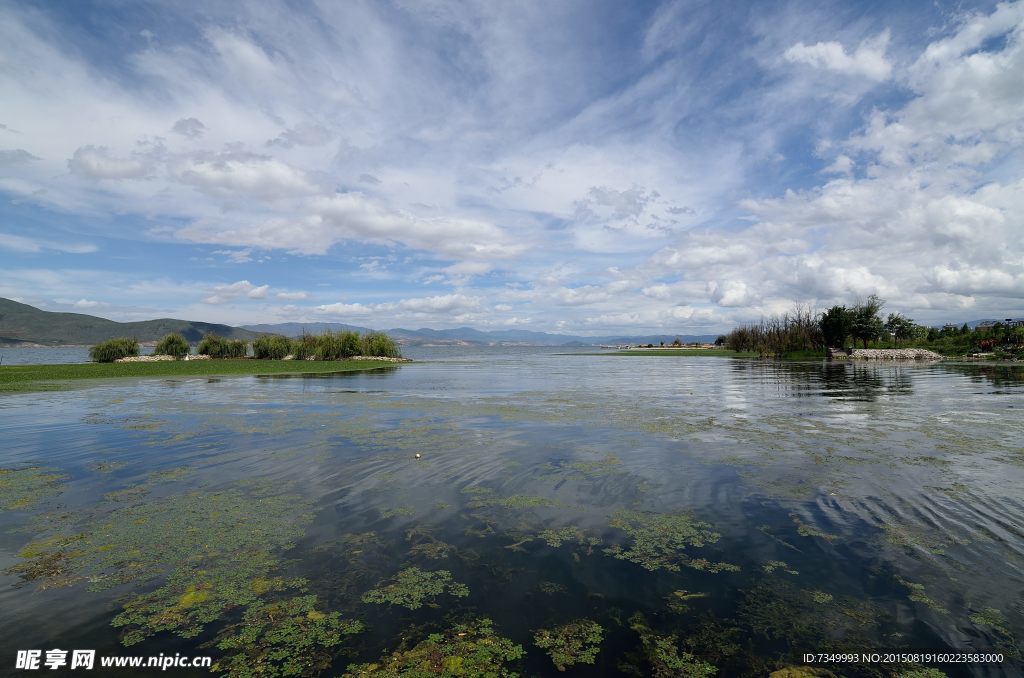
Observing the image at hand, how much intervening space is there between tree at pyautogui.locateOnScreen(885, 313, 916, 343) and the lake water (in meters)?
A: 105

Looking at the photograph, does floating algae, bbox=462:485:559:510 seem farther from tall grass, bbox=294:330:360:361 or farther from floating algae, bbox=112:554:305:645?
tall grass, bbox=294:330:360:361

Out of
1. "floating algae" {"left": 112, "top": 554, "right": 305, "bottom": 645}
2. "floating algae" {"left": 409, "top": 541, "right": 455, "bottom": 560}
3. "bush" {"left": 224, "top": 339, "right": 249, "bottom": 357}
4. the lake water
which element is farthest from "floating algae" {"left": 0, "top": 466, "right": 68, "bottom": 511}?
"bush" {"left": 224, "top": 339, "right": 249, "bottom": 357}

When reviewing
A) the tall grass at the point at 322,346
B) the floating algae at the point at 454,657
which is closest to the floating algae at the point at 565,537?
the floating algae at the point at 454,657

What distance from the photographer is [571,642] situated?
5.44 meters

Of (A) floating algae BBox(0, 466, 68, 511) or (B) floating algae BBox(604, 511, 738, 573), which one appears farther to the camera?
(A) floating algae BBox(0, 466, 68, 511)

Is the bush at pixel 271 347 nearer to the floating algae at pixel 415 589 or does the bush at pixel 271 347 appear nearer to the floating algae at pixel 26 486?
the floating algae at pixel 26 486

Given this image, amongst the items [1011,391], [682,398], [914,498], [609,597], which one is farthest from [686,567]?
A: [1011,391]

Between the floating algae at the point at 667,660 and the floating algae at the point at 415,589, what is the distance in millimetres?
2343

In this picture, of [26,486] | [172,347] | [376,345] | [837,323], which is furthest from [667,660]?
[837,323]

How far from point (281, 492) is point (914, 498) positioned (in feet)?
43.5

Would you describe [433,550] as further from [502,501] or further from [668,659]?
[668,659]

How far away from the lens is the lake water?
5.48 metres

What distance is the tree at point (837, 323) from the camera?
8600cm

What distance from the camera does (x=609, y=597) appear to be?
630 cm
